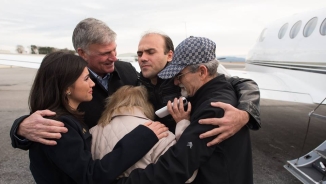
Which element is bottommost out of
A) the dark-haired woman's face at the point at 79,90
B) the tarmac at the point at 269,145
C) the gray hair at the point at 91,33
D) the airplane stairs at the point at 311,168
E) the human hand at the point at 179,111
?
the tarmac at the point at 269,145

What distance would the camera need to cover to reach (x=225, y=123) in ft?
4.73

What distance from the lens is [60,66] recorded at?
63.1 inches

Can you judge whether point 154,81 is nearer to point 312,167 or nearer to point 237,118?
point 237,118

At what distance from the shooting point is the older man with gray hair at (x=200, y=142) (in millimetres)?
1363

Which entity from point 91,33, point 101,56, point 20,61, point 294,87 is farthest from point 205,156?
point 20,61

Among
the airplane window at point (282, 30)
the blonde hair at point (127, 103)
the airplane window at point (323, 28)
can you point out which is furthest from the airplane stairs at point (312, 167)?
the airplane window at point (282, 30)

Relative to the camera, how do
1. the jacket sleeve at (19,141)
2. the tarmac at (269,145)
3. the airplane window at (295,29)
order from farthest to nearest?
the airplane window at (295,29) → the tarmac at (269,145) → the jacket sleeve at (19,141)

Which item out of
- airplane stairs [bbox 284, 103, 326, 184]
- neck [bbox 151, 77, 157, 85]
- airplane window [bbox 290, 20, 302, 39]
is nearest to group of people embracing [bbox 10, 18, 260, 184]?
neck [bbox 151, 77, 157, 85]

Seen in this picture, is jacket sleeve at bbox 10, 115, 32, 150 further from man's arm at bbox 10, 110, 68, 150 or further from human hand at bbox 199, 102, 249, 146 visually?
human hand at bbox 199, 102, 249, 146

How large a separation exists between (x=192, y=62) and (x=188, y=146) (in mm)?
581

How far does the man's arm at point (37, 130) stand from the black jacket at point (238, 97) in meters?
0.73

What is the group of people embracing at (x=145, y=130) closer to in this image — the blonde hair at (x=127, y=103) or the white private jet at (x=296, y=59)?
the blonde hair at (x=127, y=103)

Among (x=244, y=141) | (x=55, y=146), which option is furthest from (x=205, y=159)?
(x=55, y=146)

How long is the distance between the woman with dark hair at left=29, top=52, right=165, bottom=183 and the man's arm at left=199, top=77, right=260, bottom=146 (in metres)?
0.34
